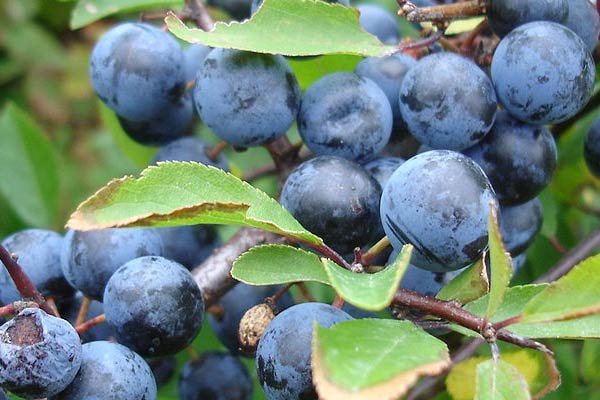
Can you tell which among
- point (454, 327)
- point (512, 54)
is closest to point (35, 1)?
point (512, 54)

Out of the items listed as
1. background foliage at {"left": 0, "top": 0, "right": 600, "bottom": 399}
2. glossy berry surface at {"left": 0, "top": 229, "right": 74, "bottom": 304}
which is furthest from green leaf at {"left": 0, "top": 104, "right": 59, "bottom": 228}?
glossy berry surface at {"left": 0, "top": 229, "right": 74, "bottom": 304}

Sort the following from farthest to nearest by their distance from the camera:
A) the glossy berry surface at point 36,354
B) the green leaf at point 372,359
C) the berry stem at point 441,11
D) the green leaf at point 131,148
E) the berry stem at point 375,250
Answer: the green leaf at point 131,148
the berry stem at point 441,11
the berry stem at point 375,250
the glossy berry surface at point 36,354
the green leaf at point 372,359

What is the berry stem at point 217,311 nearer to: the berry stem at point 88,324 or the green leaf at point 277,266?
the berry stem at point 88,324

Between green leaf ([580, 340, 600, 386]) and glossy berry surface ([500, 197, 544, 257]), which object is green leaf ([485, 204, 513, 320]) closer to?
glossy berry surface ([500, 197, 544, 257])

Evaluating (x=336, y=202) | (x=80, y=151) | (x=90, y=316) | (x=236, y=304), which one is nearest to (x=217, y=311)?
(x=236, y=304)

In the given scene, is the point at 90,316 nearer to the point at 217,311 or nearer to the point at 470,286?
the point at 217,311

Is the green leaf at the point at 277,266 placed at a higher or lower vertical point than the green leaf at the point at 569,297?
higher

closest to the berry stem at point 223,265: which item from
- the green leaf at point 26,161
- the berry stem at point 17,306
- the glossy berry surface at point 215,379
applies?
the glossy berry surface at point 215,379
